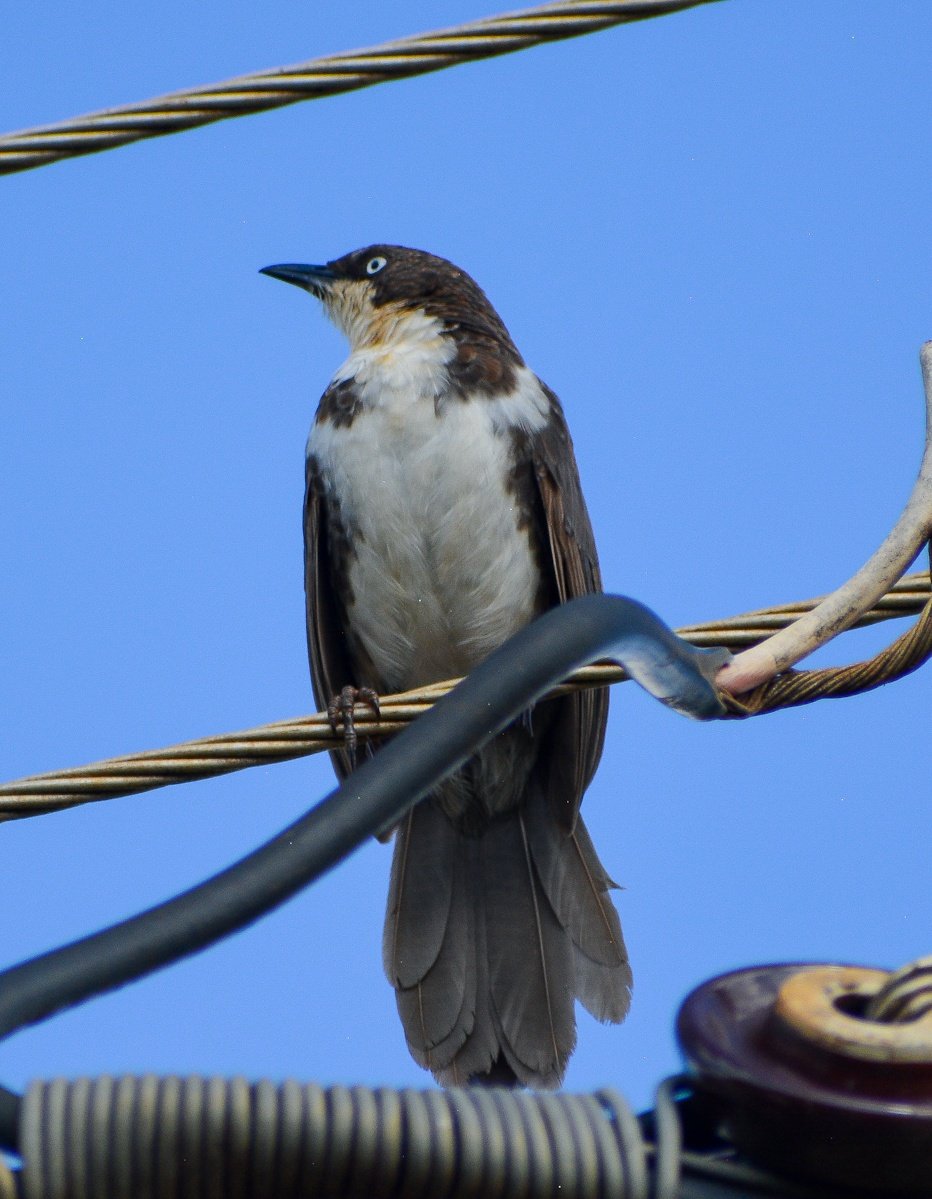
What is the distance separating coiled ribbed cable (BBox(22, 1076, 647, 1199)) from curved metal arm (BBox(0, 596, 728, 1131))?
7 centimetres

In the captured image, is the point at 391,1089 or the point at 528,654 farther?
the point at 528,654

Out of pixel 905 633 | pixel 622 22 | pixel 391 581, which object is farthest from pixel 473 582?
pixel 905 633

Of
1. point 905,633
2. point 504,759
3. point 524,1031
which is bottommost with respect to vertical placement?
point 524,1031

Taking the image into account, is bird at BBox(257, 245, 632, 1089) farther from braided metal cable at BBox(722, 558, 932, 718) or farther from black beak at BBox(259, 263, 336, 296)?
braided metal cable at BBox(722, 558, 932, 718)

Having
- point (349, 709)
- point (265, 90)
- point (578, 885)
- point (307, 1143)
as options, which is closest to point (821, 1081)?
point (307, 1143)

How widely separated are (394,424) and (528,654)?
413 cm

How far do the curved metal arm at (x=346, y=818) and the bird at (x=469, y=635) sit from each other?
12.8 feet

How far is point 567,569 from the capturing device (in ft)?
17.7

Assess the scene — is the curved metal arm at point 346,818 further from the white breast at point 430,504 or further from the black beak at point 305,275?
the black beak at point 305,275

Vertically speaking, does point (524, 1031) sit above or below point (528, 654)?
below

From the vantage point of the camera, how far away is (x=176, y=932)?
3.46 feet

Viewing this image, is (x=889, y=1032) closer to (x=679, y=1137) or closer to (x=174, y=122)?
(x=679, y=1137)

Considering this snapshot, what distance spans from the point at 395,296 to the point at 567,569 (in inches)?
57.5

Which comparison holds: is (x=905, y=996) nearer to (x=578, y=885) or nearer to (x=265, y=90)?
(x=265, y=90)
